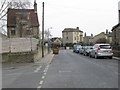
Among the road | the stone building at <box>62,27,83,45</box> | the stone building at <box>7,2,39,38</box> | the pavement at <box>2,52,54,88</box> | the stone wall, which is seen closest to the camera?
the road

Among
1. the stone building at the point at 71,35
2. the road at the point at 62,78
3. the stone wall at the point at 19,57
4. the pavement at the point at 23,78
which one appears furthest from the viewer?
the stone building at the point at 71,35

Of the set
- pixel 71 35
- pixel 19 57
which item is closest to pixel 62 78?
pixel 19 57

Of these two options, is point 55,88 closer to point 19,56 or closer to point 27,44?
point 19,56

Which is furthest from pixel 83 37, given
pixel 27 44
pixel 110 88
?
pixel 110 88

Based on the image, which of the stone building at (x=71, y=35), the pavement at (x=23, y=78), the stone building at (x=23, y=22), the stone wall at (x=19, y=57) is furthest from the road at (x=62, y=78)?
the stone building at (x=71, y=35)

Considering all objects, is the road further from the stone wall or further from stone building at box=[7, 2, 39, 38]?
stone building at box=[7, 2, 39, 38]

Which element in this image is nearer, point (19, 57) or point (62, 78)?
point (62, 78)

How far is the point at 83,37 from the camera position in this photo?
184250mm

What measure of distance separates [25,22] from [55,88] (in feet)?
225

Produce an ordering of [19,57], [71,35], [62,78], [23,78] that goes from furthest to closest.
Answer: [71,35]
[19,57]
[23,78]
[62,78]

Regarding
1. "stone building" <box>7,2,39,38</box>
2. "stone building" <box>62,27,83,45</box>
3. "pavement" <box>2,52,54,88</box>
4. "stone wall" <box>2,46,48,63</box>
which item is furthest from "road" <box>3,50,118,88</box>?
"stone building" <box>62,27,83,45</box>

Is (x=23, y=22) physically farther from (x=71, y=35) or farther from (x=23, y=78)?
(x=71, y=35)

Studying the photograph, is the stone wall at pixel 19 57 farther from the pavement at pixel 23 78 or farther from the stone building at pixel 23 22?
the stone building at pixel 23 22

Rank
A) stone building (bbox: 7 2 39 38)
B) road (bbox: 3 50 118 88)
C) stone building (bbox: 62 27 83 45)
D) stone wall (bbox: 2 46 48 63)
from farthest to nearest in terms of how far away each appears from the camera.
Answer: stone building (bbox: 62 27 83 45) < stone building (bbox: 7 2 39 38) < stone wall (bbox: 2 46 48 63) < road (bbox: 3 50 118 88)
